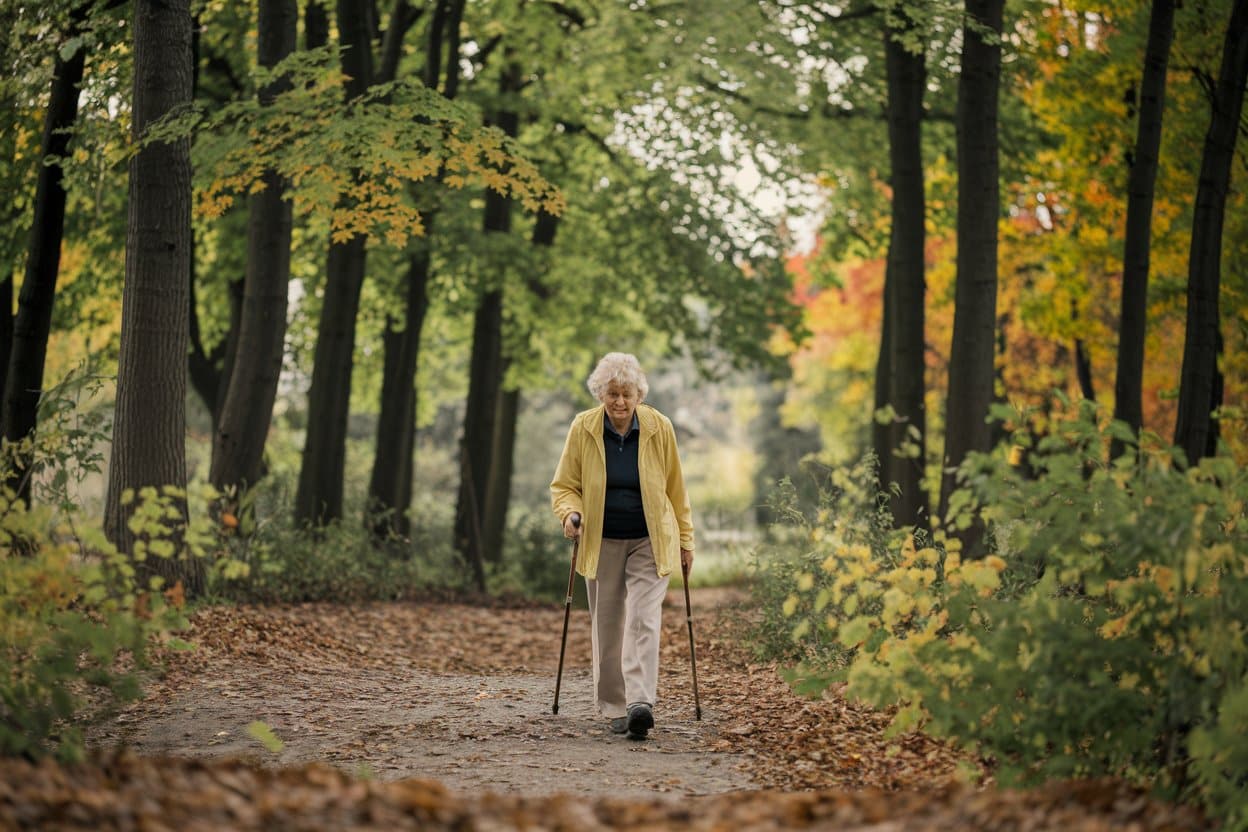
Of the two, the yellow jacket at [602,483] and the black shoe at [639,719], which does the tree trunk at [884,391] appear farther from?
the black shoe at [639,719]

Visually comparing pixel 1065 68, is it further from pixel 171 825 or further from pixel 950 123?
pixel 171 825

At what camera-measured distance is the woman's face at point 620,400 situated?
810 cm

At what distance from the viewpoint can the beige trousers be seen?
26.2 ft

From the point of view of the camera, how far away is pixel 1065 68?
1736cm

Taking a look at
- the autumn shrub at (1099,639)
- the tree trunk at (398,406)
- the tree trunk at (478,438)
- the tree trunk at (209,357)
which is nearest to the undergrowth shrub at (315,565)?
the tree trunk at (398,406)

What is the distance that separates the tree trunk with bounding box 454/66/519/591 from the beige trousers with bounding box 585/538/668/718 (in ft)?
38.1

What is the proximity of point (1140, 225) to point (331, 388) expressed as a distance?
31.0 ft

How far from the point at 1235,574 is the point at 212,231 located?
53.3 feet

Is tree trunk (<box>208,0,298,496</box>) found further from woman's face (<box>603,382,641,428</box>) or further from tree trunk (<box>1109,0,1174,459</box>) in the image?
tree trunk (<box>1109,0,1174,459</box>)

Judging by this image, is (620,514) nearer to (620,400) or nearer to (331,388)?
(620,400)

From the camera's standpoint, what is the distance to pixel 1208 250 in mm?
13227

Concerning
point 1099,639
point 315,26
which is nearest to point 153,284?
point 315,26

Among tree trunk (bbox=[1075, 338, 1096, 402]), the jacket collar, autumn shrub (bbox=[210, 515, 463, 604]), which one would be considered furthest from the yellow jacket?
tree trunk (bbox=[1075, 338, 1096, 402])

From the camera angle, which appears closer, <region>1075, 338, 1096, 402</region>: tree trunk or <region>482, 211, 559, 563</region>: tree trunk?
<region>482, 211, 559, 563</region>: tree trunk
